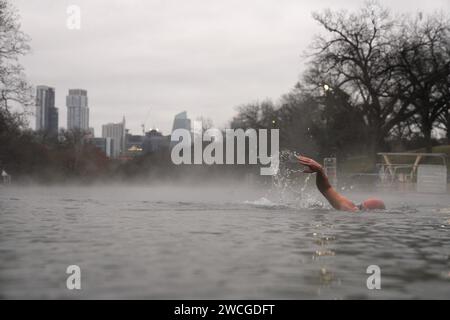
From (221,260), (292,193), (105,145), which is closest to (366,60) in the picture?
(292,193)

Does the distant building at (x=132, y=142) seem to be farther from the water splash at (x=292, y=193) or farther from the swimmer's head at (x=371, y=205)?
the swimmer's head at (x=371, y=205)

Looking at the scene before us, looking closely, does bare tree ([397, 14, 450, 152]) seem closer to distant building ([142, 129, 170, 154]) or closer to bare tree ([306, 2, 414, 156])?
bare tree ([306, 2, 414, 156])

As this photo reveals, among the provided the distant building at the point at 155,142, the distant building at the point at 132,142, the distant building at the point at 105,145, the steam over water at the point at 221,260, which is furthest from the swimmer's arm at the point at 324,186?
the distant building at the point at 105,145

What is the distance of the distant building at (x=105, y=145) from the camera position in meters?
119

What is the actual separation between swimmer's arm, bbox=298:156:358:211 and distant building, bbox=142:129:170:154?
268ft

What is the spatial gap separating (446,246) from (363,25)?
160 feet

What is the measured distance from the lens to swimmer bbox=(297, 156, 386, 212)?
47.6 ft

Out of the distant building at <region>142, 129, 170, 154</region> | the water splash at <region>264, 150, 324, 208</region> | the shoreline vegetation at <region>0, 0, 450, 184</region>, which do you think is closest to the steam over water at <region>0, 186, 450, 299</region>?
the water splash at <region>264, 150, 324, 208</region>

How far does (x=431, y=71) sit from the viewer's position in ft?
186

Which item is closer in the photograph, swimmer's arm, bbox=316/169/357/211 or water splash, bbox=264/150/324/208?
swimmer's arm, bbox=316/169/357/211

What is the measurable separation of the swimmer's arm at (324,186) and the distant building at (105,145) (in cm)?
10363

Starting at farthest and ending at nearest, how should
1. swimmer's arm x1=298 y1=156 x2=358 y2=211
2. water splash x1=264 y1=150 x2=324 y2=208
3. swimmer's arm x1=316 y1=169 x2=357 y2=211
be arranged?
water splash x1=264 y1=150 x2=324 y2=208 → swimmer's arm x1=316 y1=169 x2=357 y2=211 → swimmer's arm x1=298 y1=156 x2=358 y2=211
